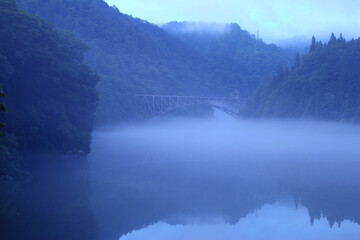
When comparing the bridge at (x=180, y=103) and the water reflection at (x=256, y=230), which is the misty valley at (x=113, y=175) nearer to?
the water reflection at (x=256, y=230)

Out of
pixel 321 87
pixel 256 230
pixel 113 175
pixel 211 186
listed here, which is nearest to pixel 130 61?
pixel 321 87

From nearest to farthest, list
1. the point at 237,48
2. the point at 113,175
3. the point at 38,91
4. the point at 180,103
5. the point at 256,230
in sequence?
the point at 256,230 < the point at 113,175 < the point at 38,91 < the point at 180,103 < the point at 237,48

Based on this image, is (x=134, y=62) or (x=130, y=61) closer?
(x=130, y=61)

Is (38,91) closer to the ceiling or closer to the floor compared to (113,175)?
closer to the ceiling

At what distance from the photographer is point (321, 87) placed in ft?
198

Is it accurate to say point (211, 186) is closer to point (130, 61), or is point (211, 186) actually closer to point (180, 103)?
point (180, 103)

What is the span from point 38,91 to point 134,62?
57240 mm

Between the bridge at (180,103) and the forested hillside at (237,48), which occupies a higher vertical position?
the forested hillside at (237,48)

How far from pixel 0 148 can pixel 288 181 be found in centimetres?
1096

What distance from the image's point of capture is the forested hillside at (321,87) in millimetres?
57844

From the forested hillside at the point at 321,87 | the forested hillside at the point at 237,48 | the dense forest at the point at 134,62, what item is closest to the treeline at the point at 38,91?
the dense forest at the point at 134,62

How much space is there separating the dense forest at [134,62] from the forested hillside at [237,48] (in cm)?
48

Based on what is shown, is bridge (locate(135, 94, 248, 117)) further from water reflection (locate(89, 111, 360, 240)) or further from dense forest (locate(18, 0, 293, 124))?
water reflection (locate(89, 111, 360, 240))

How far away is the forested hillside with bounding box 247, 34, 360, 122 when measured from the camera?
57.8 m
